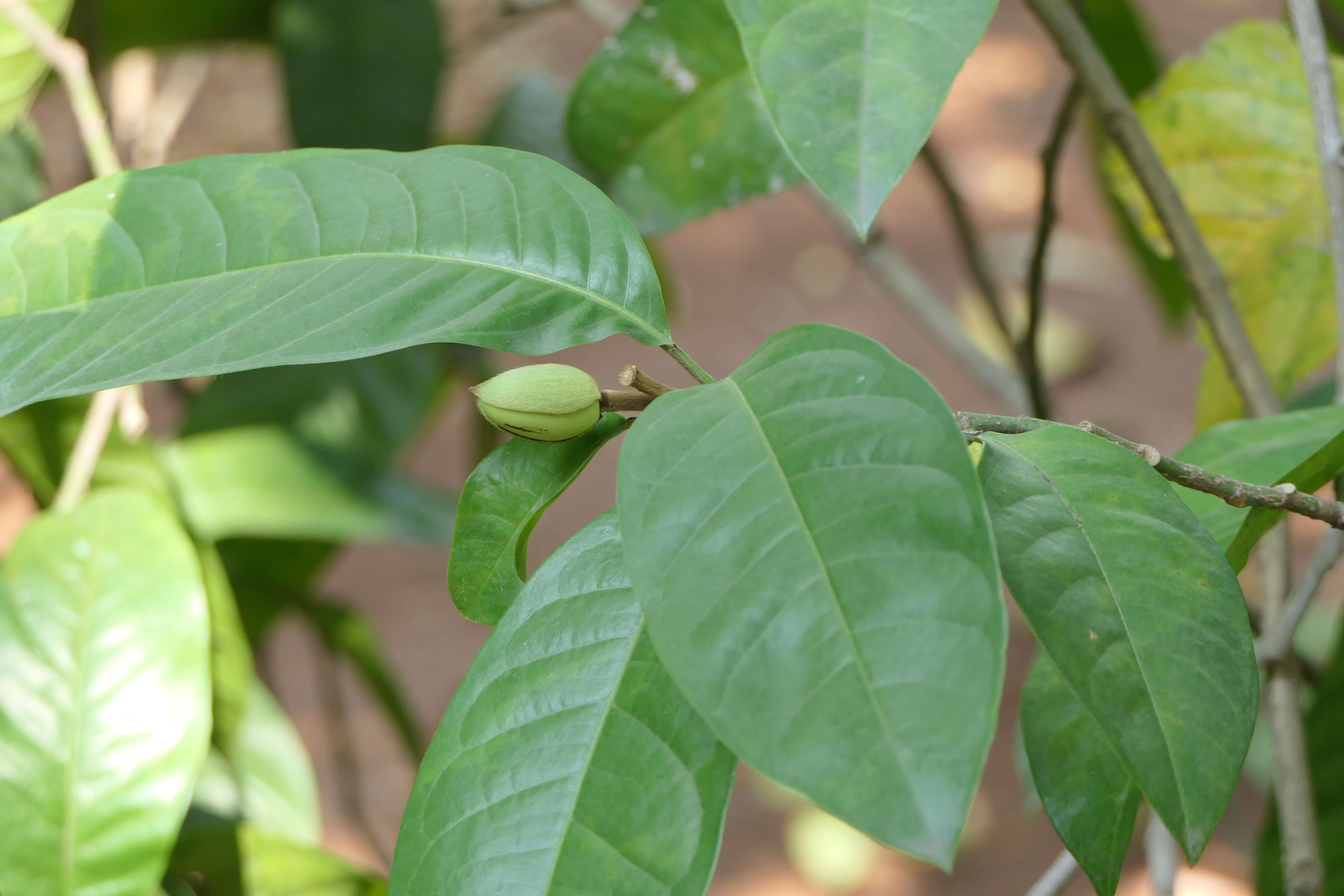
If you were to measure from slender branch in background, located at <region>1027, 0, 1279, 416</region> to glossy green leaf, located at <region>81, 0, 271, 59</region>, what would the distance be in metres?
0.91

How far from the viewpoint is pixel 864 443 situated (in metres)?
0.31

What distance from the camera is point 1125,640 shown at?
323mm

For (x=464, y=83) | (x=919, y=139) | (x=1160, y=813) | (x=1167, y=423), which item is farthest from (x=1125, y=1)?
(x=464, y=83)

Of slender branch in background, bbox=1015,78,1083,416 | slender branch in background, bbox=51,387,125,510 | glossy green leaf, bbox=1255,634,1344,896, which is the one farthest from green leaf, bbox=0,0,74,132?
glossy green leaf, bbox=1255,634,1344,896

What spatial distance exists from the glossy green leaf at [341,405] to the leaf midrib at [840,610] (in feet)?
2.64

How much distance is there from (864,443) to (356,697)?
7.08 feet

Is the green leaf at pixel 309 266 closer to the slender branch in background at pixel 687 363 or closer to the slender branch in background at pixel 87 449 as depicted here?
the slender branch in background at pixel 687 363

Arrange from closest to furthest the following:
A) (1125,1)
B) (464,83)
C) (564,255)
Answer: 1. (564,255)
2. (1125,1)
3. (464,83)

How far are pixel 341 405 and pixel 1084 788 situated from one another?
90cm

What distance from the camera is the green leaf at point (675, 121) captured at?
73cm

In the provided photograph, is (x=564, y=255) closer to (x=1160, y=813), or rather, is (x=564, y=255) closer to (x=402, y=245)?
(x=402, y=245)

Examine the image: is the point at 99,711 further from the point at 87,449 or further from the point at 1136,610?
the point at 1136,610

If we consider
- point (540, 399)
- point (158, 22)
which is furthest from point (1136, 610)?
point (158, 22)

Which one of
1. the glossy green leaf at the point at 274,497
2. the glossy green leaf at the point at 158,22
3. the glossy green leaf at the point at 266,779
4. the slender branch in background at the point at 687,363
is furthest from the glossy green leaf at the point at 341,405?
the slender branch in background at the point at 687,363
